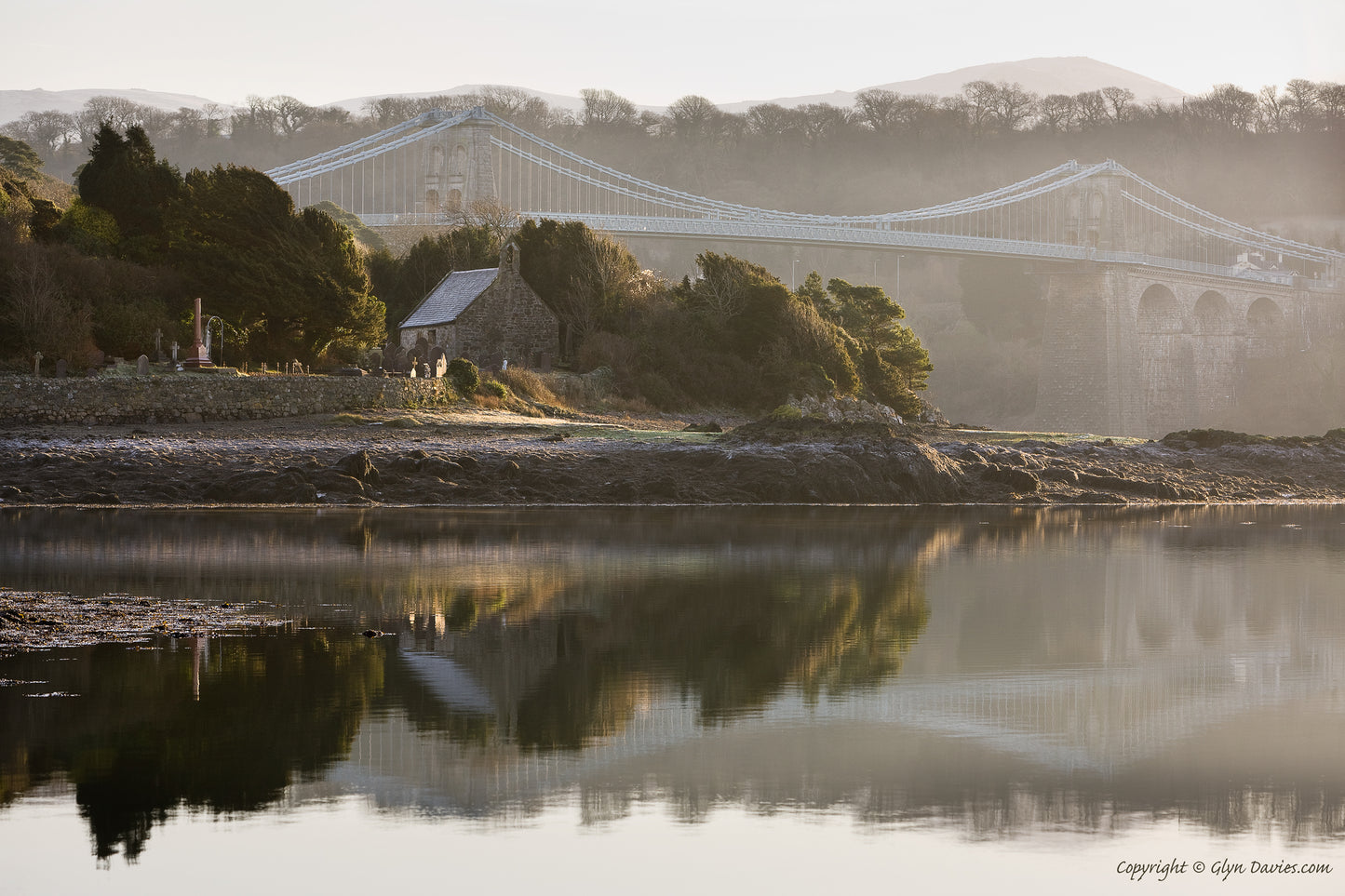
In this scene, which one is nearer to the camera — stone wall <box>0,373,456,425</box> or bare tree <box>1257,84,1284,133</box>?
stone wall <box>0,373,456,425</box>

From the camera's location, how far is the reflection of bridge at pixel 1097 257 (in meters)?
61.4

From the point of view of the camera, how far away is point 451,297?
1499 inches

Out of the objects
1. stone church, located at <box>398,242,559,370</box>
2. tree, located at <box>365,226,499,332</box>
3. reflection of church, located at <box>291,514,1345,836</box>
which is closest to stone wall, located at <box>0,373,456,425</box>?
stone church, located at <box>398,242,559,370</box>

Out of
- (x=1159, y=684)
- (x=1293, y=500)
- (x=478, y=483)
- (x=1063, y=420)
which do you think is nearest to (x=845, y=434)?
(x=478, y=483)

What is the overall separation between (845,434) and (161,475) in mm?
13032

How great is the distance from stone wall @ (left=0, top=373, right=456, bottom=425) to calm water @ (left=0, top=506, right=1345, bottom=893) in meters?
10.9

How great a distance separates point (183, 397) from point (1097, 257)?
56.3 meters

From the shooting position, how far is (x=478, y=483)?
958 inches

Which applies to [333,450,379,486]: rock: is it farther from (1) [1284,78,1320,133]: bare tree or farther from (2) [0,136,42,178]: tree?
(1) [1284,78,1320,133]: bare tree

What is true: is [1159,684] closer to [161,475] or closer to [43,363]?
[161,475]

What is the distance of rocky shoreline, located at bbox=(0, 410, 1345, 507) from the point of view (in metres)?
22.4

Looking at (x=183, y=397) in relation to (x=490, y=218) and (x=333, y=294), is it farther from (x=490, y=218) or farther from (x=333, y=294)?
(x=490, y=218)

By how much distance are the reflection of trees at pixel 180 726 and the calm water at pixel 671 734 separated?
25mm

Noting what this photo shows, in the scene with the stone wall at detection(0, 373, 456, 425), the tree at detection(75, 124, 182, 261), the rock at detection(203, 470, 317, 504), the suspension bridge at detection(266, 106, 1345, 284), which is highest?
the suspension bridge at detection(266, 106, 1345, 284)
